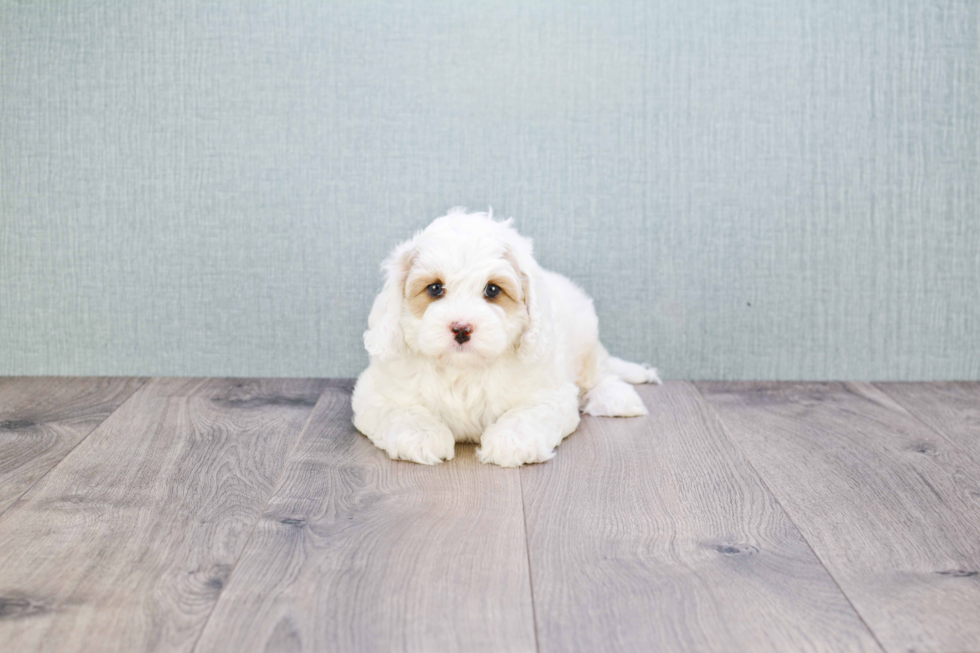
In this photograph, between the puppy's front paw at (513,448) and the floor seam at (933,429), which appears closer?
the puppy's front paw at (513,448)

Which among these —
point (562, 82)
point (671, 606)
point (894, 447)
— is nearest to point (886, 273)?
point (894, 447)

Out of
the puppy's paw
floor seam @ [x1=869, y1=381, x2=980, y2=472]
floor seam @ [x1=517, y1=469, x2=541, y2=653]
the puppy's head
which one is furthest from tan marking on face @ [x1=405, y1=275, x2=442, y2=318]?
floor seam @ [x1=869, y1=381, x2=980, y2=472]

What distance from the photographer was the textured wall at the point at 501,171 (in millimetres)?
2609

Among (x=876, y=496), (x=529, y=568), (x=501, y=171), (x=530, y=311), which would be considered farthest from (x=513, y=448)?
(x=501, y=171)

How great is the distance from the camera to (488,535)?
1574 mm

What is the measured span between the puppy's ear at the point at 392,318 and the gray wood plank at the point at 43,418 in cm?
79

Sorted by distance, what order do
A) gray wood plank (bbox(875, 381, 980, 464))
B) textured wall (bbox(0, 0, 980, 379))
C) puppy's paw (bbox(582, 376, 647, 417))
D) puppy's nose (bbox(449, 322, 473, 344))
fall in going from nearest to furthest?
puppy's nose (bbox(449, 322, 473, 344)) < gray wood plank (bbox(875, 381, 980, 464)) < puppy's paw (bbox(582, 376, 647, 417)) < textured wall (bbox(0, 0, 980, 379))

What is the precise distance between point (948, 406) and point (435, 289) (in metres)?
1.62

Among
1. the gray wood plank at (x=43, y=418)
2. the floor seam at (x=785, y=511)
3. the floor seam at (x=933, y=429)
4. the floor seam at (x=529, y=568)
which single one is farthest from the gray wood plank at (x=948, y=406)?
the gray wood plank at (x=43, y=418)

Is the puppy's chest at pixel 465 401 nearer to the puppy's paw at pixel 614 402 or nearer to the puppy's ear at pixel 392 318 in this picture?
the puppy's ear at pixel 392 318

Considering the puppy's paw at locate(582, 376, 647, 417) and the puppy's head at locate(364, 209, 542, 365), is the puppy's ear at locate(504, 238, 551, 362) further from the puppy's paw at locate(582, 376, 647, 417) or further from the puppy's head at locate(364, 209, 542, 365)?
the puppy's paw at locate(582, 376, 647, 417)

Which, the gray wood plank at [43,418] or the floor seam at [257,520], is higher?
the gray wood plank at [43,418]

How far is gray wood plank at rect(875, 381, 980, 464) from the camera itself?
2.22 m

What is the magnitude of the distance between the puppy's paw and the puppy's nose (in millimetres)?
660
